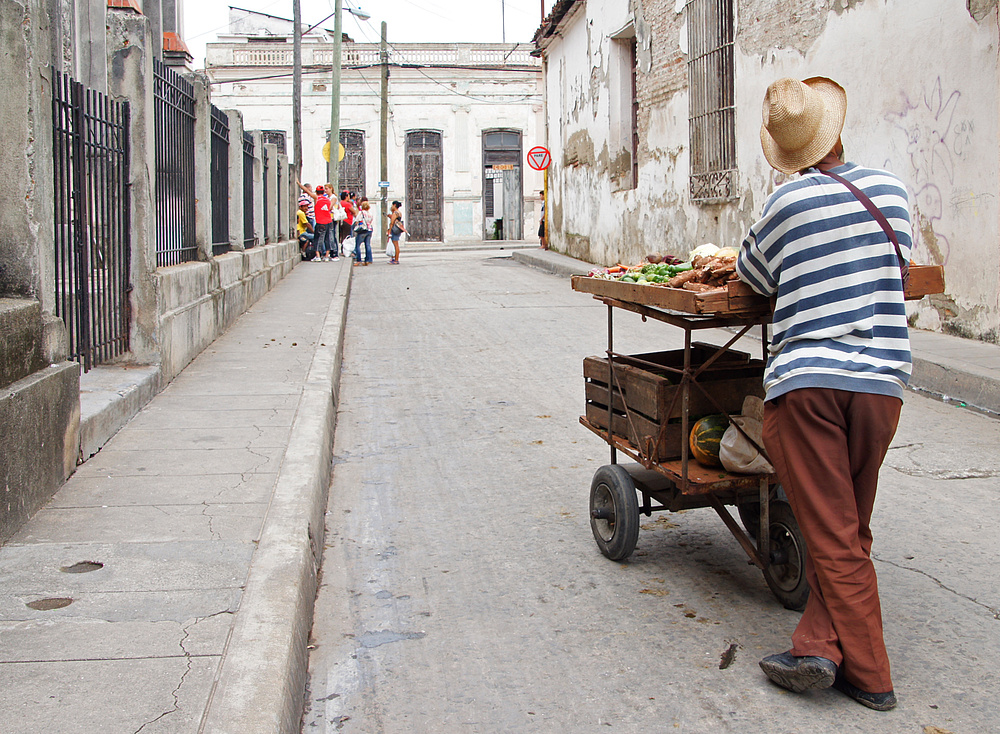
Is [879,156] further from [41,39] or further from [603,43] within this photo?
[603,43]

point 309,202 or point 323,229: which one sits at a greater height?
point 309,202

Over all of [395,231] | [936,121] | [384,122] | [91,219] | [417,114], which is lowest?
[91,219]

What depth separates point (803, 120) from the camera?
128 inches

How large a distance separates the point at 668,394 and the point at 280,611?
69.7 inches

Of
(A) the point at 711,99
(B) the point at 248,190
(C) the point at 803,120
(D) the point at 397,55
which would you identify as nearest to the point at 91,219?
(C) the point at 803,120

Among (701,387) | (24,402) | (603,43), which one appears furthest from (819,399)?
(603,43)

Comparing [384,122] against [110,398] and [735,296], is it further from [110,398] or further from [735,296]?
[735,296]

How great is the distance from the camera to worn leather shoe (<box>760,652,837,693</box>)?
3.03 metres

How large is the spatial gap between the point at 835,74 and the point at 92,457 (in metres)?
9.57

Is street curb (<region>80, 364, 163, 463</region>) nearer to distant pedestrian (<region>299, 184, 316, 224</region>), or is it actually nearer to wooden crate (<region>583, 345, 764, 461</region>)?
wooden crate (<region>583, 345, 764, 461</region>)

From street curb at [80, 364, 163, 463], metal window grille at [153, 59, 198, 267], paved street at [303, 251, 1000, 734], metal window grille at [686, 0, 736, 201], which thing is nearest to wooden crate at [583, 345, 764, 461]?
paved street at [303, 251, 1000, 734]

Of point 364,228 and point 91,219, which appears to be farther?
point 364,228

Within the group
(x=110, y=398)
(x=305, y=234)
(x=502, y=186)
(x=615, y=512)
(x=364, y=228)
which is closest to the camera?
(x=615, y=512)

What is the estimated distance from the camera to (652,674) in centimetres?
333
